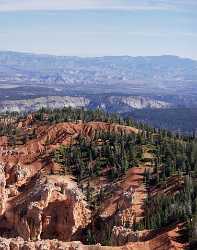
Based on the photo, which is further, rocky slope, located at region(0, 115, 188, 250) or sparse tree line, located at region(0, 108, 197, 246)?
sparse tree line, located at region(0, 108, 197, 246)

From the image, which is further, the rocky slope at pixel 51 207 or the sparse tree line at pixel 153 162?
the sparse tree line at pixel 153 162

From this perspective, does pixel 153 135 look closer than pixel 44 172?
No

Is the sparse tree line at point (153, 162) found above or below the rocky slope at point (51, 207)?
above

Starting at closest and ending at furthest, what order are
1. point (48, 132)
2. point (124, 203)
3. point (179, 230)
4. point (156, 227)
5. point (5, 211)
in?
1. point (179, 230)
2. point (156, 227)
3. point (124, 203)
4. point (5, 211)
5. point (48, 132)

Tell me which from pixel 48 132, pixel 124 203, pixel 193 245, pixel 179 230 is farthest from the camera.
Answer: pixel 48 132

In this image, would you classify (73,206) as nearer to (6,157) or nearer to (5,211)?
(5,211)

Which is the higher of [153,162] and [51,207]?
[153,162]

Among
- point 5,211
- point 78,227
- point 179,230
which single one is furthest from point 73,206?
point 179,230

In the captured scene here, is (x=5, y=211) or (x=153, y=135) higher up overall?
(x=153, y=135)

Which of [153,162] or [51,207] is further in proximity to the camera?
[153,162]

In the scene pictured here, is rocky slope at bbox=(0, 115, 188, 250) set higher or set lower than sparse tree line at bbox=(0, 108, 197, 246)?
lower
